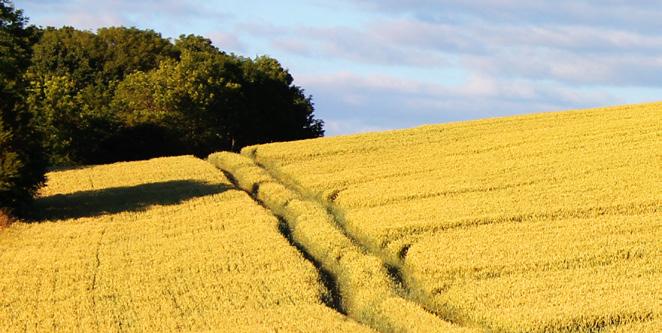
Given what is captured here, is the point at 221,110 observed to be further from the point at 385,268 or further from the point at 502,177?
the point at 385,268

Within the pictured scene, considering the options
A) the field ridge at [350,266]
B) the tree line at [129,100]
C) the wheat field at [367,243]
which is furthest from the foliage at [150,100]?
the field ridge at [350,266]

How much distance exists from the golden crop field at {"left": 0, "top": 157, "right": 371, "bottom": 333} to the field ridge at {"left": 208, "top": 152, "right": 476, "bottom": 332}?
2.54 ft

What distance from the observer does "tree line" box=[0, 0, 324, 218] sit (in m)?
49.1

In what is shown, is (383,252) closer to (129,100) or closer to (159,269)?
(159,269)

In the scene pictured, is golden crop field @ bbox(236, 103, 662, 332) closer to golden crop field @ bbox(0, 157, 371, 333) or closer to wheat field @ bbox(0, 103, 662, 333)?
wheat field @ bbox(0, 103, 662, 333)

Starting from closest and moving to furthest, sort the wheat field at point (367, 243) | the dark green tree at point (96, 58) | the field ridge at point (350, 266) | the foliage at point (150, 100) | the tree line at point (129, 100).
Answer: the field ridge at point (350, 266) → the wheat field at point (367, 243) → the tree line at point (129, 100) → the foliage at point (150, 100) → the dark green tree at point (96, 58)

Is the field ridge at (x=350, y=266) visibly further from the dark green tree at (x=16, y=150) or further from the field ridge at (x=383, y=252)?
the dark green tree at (x=16, y=150)

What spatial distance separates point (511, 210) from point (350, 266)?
8.61 m

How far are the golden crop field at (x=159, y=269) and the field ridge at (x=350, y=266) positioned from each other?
0.77 m

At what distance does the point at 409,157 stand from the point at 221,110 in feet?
118

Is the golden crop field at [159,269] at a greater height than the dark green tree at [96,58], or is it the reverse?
the dark green tree at [96,58]

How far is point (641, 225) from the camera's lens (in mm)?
30969

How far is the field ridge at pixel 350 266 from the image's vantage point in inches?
894

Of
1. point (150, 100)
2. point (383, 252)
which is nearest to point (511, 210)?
point (383, 252)
